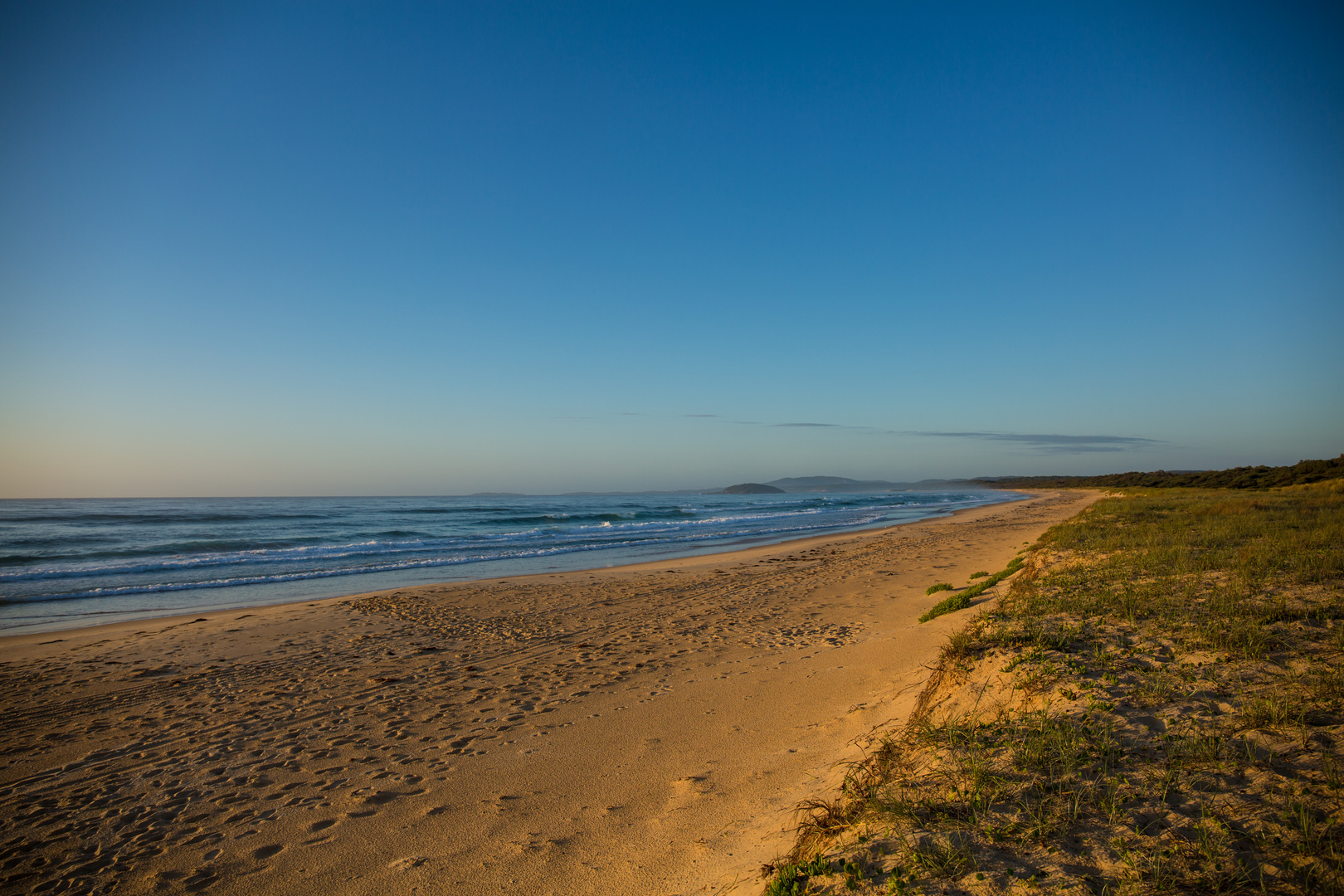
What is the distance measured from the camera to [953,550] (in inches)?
795

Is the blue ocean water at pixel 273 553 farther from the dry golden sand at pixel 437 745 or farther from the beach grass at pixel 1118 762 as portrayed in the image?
the beach grass at pixel 1118 762

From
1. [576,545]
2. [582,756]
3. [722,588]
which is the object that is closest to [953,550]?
[722,588]

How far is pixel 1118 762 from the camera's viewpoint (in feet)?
11.3

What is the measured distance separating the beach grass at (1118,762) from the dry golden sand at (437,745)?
78cm

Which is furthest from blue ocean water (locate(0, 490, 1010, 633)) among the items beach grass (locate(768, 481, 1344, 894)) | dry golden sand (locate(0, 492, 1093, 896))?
beach grass (locate(768, 481, 1344, 894))

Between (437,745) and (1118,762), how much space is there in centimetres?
560

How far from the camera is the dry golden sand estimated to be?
13.1 ft

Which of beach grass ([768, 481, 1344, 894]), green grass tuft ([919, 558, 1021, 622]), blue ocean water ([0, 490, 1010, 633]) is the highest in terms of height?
beach grass ([768, 481, 1344, 894])

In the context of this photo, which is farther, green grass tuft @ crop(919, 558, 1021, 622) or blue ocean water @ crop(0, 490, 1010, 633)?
blue ocean water @ crop(0, 490, 1010, 633)

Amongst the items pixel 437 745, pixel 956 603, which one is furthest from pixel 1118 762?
pixel 956 603

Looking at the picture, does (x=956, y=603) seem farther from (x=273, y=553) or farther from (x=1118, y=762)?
(x=273, y=553)

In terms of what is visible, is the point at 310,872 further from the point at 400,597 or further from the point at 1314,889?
the point at 400,597

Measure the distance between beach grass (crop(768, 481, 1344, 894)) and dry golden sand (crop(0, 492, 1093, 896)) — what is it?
782mm

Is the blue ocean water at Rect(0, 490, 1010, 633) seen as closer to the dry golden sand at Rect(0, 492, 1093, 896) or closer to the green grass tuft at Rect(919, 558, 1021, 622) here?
the dry golden sand at Rect(0, 492, 1093, 896)
